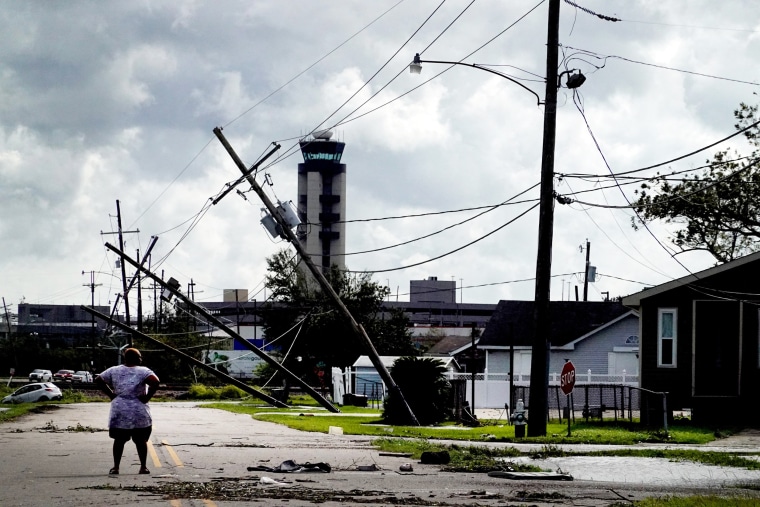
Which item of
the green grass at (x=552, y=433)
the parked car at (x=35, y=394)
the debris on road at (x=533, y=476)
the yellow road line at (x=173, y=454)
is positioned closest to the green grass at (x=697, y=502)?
the debris on road at (x=533, y=476)

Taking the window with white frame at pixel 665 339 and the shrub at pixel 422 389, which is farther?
the shrub at pixel 422 389

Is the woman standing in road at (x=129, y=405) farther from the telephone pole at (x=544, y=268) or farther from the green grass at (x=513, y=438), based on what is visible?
the telephone pole at (x=544, y=268)

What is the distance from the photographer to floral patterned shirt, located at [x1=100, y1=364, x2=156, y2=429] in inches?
579

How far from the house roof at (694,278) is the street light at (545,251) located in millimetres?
9035

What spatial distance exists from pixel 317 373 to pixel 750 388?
45.5 metres

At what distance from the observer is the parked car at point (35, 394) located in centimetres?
5634

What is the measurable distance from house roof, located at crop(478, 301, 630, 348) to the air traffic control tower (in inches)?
3632

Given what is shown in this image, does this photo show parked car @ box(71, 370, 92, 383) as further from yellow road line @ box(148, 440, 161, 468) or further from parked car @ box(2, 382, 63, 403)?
yellow road line @ box(148, 440, 161, 468)

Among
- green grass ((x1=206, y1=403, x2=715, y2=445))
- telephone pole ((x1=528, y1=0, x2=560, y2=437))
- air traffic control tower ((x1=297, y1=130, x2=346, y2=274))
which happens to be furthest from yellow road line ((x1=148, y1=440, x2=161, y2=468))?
air traffic control tower ((x1=297, y1=130, x2=346, y2=274))

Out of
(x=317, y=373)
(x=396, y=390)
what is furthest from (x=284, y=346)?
(x=396, y=390)

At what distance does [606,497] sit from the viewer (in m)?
12.8

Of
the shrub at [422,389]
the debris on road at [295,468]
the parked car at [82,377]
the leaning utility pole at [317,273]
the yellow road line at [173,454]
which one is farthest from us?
the parked car at [82,377]

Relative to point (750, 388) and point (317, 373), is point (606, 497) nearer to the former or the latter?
point (750, 388)

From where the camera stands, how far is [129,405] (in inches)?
A: 581
